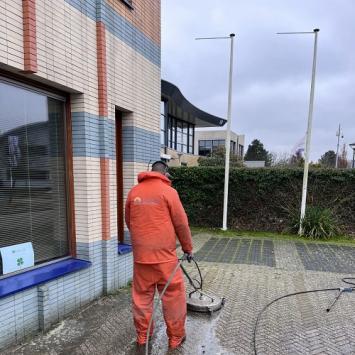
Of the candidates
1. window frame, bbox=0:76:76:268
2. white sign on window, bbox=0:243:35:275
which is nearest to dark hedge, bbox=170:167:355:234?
window frame, bbox=0:76:76:268

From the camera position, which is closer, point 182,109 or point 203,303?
point 203,303

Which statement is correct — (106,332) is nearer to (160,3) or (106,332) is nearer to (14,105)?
(14,105)

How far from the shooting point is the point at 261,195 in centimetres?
1025

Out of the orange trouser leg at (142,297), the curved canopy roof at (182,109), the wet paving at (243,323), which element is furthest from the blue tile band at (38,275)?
the curved canopy roof at (182,109)

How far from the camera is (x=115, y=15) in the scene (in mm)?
4648

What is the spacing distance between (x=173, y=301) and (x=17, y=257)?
5.97ft

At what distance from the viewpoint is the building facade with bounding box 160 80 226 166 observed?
17750 mm

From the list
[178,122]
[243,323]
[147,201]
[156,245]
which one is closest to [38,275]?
[156,245]

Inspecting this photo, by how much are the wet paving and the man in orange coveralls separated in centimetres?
33

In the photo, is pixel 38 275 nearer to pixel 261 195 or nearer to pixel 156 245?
pixel 156 245

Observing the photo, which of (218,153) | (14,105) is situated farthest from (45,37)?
(218,153)

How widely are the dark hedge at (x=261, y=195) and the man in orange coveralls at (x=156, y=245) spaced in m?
7.46

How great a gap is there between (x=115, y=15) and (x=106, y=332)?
14.1 feet

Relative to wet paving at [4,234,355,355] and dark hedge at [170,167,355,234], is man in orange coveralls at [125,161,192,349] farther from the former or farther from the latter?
dark hedge at [170,167,355,234]
